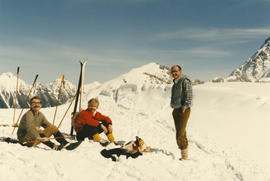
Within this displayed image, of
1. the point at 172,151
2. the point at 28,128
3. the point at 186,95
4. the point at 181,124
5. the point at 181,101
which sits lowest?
the point at 172,151

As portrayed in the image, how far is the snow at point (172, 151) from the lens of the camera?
5086 mm

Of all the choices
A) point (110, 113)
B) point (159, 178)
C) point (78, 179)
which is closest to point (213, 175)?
point (159, 178)

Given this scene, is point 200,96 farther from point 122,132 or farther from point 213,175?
point 213,175

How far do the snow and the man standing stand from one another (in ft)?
2.53

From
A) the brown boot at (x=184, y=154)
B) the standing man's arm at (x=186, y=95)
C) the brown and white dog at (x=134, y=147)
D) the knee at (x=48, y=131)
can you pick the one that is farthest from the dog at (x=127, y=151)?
the standing man's arm at (x=186, y=95)

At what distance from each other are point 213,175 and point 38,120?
4889mm

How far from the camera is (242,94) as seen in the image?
14805 mm

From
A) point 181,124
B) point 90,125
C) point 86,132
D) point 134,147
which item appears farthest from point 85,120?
point 181,124

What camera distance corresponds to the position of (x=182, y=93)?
6055mm

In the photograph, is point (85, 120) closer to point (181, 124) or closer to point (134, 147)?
point (134, 147)

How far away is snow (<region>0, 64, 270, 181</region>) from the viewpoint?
5.09 m

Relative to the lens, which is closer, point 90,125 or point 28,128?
point 28,128

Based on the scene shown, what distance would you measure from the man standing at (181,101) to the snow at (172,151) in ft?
2.53

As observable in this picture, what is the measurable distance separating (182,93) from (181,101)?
0.22 metres
